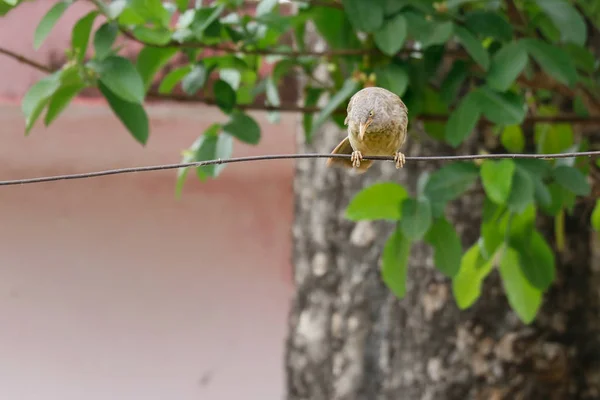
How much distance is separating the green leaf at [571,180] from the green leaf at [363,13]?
37 cm

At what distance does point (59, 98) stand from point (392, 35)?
1.68ft

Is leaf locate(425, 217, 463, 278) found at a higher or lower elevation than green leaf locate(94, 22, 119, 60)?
lower

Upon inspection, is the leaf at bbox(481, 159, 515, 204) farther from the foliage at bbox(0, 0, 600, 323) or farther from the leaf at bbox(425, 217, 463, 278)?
the leaf at bbox(425, 217, 463, 278)

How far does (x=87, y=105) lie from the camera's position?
6.78 feet

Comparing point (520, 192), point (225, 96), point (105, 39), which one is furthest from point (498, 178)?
point (105, 39)

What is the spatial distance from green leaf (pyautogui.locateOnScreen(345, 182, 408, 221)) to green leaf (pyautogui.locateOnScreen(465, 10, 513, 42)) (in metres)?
0.29

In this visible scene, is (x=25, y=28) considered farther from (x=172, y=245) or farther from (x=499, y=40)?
(x=499, y=40)

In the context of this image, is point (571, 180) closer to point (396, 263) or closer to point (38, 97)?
point (396, 263)

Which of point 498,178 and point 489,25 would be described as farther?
point 489,25

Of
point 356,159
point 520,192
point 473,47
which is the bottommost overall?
point 356,159

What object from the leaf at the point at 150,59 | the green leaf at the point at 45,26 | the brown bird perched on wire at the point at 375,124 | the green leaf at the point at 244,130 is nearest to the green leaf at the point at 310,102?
the green leaf at the point at 244,130

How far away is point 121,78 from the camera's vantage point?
1.26 metres

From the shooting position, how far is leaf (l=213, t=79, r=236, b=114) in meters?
1.53

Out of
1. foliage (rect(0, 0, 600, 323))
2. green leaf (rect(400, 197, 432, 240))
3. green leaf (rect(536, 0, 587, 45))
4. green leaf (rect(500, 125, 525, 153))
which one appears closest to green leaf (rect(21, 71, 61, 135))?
foliage (rect(0, 0, 600, 323))
